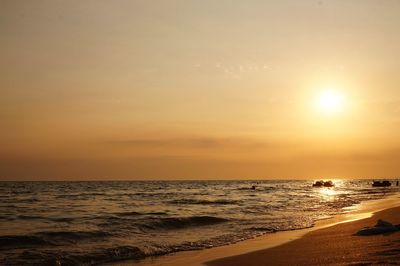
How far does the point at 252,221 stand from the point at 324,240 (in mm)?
10085

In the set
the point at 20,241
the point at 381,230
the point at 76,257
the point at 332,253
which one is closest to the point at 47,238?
the point at 20,241

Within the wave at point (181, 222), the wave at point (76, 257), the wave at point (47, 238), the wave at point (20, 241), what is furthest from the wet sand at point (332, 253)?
the wave at point (181, 222)

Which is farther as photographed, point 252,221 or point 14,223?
point 252,221

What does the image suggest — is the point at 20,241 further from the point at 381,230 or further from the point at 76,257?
the point at 381,230

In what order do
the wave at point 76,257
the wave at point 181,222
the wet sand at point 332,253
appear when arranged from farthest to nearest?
the wave at point 181,222 < the wave at point 76,257 < the wet sand at point 332,253

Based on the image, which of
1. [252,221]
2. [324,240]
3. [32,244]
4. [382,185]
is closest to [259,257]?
[324,240]

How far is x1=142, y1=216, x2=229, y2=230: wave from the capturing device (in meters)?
23.0

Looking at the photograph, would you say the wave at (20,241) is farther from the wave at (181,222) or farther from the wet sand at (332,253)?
the wet sand at (332,253)

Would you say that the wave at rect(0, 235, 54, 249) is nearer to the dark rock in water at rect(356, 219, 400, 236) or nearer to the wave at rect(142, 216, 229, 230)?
the wave at rect(142, 216, 229, 230)

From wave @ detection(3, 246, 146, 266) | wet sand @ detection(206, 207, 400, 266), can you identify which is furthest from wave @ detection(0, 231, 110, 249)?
wet sand @ detection(206, 207, 400, 266)

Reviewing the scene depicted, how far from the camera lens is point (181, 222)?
82.3 feet

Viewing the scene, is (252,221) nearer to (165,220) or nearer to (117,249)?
(165,220)

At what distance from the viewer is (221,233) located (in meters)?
20.1

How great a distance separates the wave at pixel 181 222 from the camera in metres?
23.0
